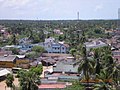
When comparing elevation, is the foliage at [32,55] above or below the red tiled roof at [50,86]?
below

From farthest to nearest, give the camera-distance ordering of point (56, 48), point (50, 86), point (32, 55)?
point (56, 48) → point (32, 55) → point (50, 86)

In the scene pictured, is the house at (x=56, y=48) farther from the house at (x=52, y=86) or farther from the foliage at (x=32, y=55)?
the house at (x=52, y=86)

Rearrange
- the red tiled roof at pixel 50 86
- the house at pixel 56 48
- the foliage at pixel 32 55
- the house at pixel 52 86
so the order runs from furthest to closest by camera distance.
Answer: the house at pixel 56 48 < the foliage at pixel 32 55 < the red tiled roof at pixel 50 86 < the house at pixel 52 86

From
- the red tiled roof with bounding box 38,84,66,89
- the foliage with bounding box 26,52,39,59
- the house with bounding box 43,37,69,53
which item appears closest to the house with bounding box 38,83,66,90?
the red tiled roof with bounding box 38,84,66,89

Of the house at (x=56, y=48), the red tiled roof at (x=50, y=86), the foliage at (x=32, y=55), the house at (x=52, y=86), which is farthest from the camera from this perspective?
the house at (x=56, y=48)

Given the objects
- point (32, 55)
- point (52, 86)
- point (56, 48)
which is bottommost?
point (56, 48)

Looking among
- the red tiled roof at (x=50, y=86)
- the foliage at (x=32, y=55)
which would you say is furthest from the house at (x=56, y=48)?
the red tiled roof at (x=50, y=86)

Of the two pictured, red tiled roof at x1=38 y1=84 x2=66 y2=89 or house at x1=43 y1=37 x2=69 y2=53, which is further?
house at x1=43 y1=37 x2=69 y2=53

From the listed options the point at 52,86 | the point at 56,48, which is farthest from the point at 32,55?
the point at 52,86

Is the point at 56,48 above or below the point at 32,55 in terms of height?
below

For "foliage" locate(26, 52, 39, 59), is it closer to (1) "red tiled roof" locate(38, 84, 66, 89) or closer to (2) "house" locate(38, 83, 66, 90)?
(2) "house" locate(38, 83, 66, 90)

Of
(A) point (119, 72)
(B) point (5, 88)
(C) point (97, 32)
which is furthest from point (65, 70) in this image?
(C) point (97, 32)

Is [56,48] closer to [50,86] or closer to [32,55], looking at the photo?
[32,55]
